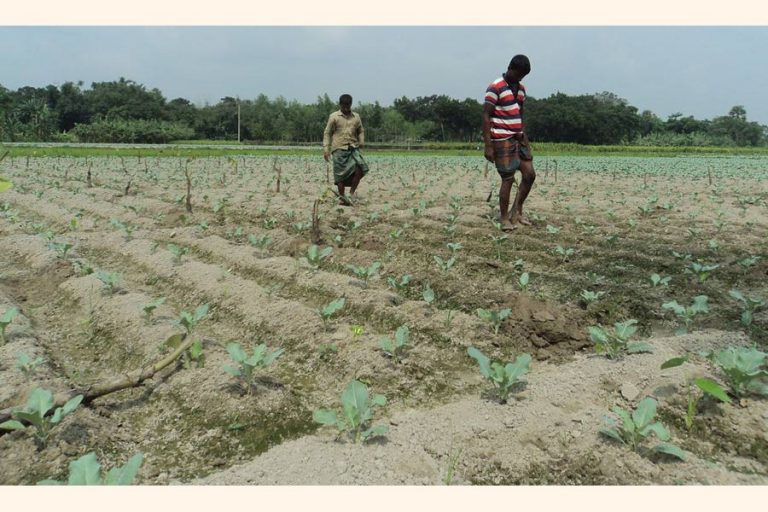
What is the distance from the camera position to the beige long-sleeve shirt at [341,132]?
884 centimetres

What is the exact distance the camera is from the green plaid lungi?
8914mm

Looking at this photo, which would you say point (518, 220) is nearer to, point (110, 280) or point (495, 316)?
point (495, 316)

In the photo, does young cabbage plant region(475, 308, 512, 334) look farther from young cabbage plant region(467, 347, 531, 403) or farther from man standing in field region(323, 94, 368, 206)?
man standing in field region(323, 94, 368, 206)

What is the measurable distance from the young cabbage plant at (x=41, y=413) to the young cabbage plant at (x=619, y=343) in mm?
2761

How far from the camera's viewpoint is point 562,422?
240 centimetres

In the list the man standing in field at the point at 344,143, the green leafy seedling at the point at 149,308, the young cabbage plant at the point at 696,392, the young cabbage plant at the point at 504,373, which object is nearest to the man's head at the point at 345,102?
the man standing in field at the point at 344,143

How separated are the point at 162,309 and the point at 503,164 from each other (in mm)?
4403

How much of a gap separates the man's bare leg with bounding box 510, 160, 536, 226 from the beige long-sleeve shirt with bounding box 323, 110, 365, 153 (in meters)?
3.34

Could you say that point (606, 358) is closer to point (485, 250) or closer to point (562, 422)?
point (562, 422)

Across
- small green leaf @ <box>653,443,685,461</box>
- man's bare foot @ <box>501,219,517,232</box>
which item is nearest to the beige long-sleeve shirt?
man's bare foot @ <box>501,219,517,232</box>

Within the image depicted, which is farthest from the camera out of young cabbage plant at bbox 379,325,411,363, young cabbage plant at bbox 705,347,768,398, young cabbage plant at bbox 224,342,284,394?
young cabbage plant at bbox 379,325,411,363

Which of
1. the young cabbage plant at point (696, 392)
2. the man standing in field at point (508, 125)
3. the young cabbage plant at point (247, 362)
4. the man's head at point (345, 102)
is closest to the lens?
the young cabbage plant at point (696, 392)

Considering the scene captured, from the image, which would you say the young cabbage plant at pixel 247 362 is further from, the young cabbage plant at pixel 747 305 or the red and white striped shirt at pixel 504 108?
the red and white striped shirt at pixel 504 108

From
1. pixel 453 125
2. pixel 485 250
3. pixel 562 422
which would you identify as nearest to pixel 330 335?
pixel 562 422
